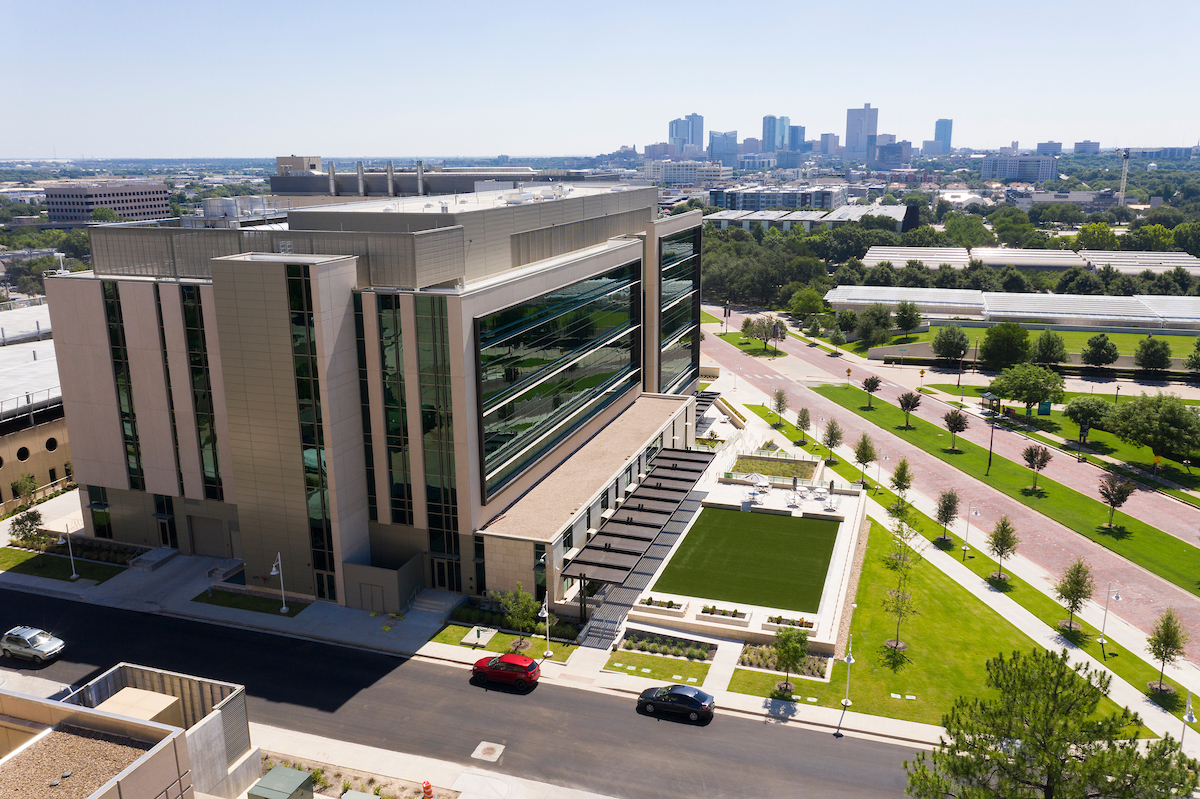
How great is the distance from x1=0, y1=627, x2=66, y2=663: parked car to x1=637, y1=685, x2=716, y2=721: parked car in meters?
34.9

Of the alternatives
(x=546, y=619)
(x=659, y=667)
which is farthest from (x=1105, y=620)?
(x=546, y=619)

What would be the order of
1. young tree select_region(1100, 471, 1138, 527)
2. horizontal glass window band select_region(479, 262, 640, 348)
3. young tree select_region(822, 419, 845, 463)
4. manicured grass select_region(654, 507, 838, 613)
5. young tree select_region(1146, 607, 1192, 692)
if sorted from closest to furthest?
young tree select_region(1146, 607, 1192, 692) < horizontal glass window band select_region(479, 262, 640, 348) < manicured grass select_region(654, 507, 838, 613) < young tree select_region(1100, 471, 1138, 527) < young tree select_region(822, 419, 845, 463)

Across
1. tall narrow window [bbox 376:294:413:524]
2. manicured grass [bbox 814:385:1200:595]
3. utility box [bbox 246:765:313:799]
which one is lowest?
manicured grass [bbox 814:385:1200:595]

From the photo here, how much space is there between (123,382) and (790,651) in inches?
→ 1957

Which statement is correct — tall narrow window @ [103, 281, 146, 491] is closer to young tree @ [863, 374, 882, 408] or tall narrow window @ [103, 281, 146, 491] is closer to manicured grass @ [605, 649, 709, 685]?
manicured grass @ [605, 649, 709, 685]

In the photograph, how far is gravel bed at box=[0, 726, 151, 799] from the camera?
92.2 ft

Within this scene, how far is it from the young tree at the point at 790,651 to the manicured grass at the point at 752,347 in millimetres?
98895

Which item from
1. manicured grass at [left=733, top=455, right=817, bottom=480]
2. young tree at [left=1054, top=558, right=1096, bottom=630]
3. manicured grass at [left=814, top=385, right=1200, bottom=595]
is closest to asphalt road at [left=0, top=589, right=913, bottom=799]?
young tree at [left=1054, top=558, right=1096, bottom=630]

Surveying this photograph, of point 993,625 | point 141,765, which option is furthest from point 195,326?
point 993,625

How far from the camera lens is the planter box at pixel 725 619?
175 feet

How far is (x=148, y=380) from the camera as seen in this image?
196 feet

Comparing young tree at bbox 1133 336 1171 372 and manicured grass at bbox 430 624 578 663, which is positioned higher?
young tree at bbox 1133 336 1171 372

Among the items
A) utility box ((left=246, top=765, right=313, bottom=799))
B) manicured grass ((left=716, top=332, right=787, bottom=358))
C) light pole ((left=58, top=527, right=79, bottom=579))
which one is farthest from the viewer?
manicured grass ((left=716, top=332, right=787, bottom=358))

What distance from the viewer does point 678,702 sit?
1741 inches
